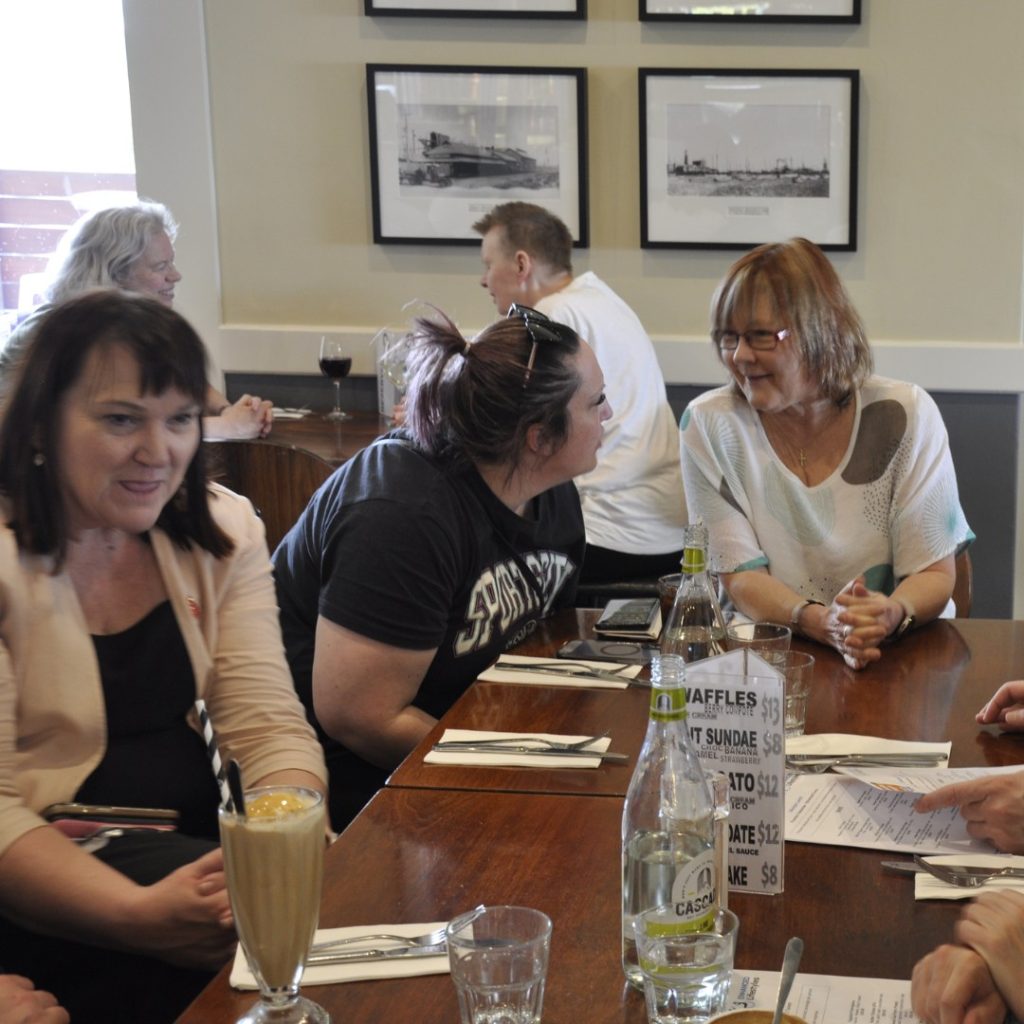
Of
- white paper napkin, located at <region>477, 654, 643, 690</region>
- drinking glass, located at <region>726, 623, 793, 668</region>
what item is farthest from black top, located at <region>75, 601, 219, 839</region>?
→ drinking glass, located at <region>726, 623, 793, 668</region>

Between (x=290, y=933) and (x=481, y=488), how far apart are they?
1.14m

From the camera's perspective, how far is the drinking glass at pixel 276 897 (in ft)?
3.30

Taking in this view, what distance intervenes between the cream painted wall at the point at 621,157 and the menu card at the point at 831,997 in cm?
320

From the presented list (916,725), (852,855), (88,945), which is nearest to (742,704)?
(852,855)

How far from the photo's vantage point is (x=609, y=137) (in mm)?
4004

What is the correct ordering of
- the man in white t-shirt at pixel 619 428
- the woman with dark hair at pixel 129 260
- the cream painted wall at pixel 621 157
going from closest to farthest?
1. the man in white t-shirt at pixel 619 428
2. the woman with dark hair at pixel 129 260
3. the cream painted wall at pixel 621 157

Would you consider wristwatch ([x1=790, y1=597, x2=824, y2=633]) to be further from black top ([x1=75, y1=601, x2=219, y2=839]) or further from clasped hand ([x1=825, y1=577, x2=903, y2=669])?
black top ([x1=75, y1=601, x2=219, y2=839])

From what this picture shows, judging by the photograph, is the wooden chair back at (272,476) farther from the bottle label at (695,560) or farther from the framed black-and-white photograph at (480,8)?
the bottle label at (695,560)

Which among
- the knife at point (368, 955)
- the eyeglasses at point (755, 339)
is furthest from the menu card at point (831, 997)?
the eyeglasses at point (755, 339)

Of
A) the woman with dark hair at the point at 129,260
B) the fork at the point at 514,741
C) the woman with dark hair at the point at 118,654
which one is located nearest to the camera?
the woman with dark hair at the point at 118,654

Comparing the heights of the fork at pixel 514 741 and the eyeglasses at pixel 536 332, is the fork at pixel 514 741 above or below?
below

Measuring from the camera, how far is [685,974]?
0.96 meters

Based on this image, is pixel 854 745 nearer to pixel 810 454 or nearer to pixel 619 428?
pixel 810 454

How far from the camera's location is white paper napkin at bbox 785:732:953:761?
156 cm
